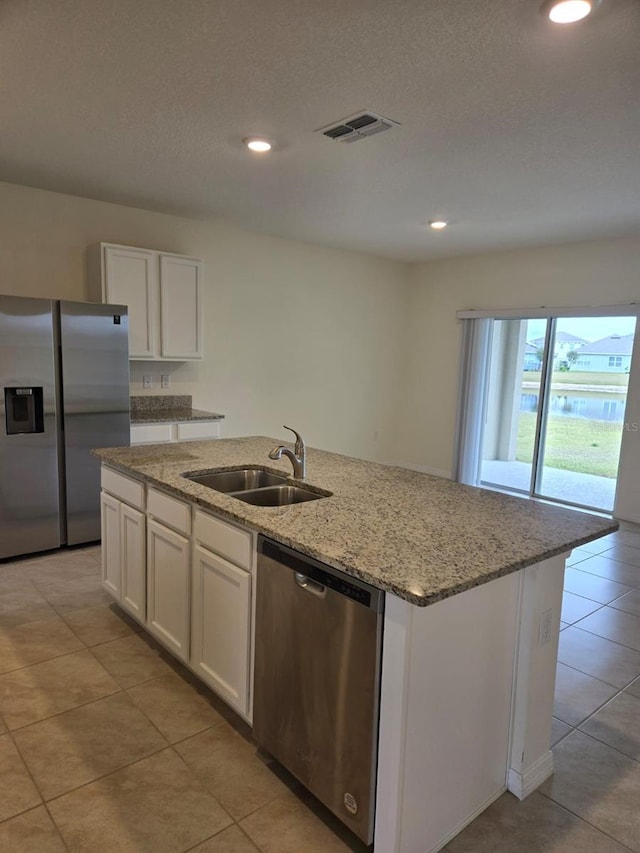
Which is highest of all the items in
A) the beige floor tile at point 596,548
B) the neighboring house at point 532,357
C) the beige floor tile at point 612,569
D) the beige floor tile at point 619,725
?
the neighboring house at point 532,357

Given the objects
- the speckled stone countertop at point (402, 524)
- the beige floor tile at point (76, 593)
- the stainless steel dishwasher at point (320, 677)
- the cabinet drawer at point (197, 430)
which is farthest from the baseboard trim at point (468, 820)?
the cabinet drawer at point (197, 430)

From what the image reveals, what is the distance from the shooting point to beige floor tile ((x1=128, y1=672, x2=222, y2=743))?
7.27ft

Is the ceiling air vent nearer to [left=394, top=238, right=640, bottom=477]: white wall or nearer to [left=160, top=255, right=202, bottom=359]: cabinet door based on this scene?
[left=160, top=255, right=202, bottom=359]: cabinet door

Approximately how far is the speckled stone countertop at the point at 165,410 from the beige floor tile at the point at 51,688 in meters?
2.13

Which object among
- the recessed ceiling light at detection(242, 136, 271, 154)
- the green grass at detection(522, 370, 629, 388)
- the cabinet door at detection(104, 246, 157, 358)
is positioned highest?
the recessed ceiling light at detection(242, 136, 271, 154)

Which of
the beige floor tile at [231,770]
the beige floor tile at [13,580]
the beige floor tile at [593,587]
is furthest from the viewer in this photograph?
the beige floor tile at [593,587]

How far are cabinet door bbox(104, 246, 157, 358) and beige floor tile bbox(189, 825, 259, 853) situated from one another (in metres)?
3.52

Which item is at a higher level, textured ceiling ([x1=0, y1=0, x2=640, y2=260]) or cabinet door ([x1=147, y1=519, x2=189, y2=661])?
textured ceiling ([x1=0, y1=0, x2=640, y2=260])

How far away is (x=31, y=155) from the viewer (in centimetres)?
342

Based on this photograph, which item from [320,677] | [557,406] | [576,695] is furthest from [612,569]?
[320,677]

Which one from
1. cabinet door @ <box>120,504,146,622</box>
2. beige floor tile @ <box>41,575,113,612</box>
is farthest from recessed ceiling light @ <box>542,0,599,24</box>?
beige floor tile @ <box>41,575,113,612</box>

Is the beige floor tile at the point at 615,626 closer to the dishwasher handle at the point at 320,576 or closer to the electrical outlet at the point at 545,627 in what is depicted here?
the electrical outlet at the point at 545,627

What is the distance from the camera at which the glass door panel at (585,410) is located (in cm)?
544

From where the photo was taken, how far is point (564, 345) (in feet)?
19.1
